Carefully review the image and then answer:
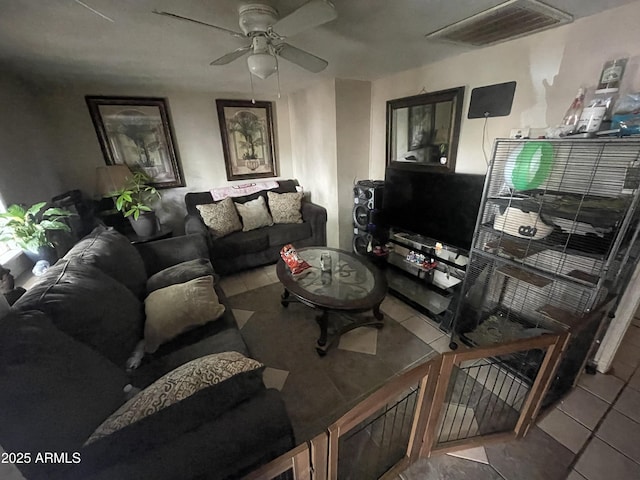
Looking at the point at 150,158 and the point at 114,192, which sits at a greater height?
the point at 150,158

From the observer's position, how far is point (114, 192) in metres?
2.70

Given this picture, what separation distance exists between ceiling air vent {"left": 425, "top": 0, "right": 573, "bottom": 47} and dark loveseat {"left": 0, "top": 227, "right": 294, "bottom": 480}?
6.78 feet

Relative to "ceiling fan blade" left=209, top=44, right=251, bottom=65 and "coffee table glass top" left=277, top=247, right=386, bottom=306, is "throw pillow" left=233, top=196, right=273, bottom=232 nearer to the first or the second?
"coffee table glass top" left=277, top=247, right=386, bottom=306

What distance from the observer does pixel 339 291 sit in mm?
1978

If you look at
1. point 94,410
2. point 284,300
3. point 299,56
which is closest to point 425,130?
point 299,56

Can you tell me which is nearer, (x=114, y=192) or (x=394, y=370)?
(x=394, y=370)

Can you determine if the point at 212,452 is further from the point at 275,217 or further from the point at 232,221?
the point at 275,217

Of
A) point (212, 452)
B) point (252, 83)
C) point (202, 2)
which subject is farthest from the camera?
point (252, 83)

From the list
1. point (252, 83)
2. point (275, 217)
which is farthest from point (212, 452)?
point (252, 83)

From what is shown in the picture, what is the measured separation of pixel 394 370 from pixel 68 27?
280 centimetres

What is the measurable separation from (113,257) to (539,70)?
2.97m

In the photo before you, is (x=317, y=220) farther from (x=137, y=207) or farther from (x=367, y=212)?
(x=137, y=207)

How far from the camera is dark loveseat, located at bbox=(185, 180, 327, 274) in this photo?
298 centimetres

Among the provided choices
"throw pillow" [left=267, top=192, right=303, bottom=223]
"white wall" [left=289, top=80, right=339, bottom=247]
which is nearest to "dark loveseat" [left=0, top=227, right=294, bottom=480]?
"throw pillow" [left=267, top=192, right=303, bottom=223]
